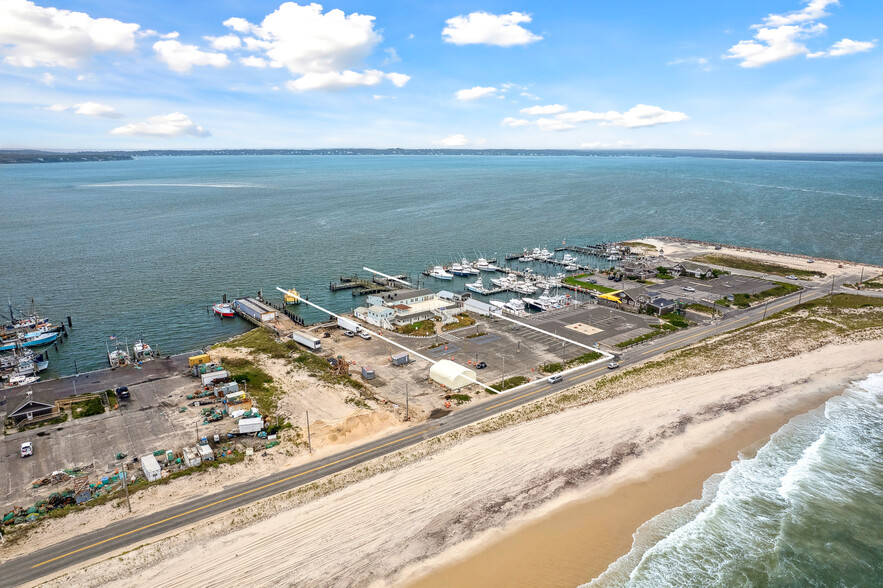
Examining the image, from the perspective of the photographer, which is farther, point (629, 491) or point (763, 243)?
point (763, 243)

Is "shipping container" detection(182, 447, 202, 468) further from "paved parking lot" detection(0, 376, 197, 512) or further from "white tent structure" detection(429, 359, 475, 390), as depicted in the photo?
"white tent structure" detection(429, 359, 475, 390)

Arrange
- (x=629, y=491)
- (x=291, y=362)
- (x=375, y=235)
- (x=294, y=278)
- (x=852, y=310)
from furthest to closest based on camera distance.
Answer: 1. (x=375, y=235)
2. (x=294, y=278)
3. (x=852, y=310)
4. (x=291, y=362)
5. (x=629, y=491)

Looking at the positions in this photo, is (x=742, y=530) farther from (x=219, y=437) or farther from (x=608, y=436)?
(x=219, y=437)

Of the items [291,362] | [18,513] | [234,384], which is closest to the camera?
[18,513]

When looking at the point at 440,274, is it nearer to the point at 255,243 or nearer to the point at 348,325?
the point at 348,325

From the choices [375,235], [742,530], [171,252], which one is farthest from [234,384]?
[375,235]

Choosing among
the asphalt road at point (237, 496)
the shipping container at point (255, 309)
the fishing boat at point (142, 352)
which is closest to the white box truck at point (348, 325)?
the shipping container at point (255, 309)
